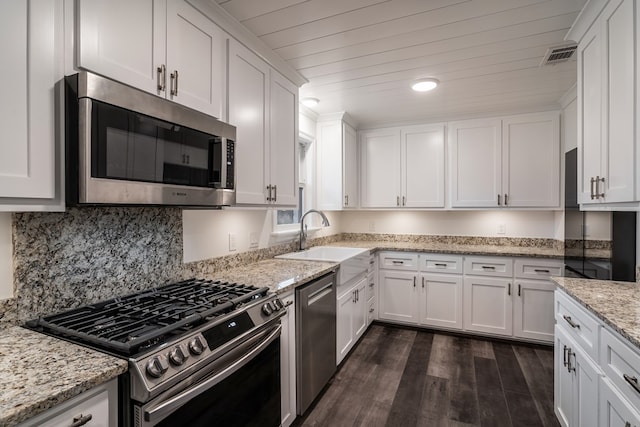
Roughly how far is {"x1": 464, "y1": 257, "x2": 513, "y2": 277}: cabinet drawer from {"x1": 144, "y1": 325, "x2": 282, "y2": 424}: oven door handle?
253 cm

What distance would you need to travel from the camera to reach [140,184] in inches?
49.2

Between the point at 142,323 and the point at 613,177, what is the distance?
2.18 m

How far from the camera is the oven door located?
1.00 meters

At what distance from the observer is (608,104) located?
1.57 metres

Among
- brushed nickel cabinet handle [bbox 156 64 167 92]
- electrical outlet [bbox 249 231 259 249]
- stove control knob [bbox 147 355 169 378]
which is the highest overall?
brushed nickel cabinet handle [bbox 156 64 167 92]

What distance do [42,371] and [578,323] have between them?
214cm

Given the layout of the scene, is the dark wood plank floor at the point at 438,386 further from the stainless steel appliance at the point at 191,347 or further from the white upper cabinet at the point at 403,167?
the white upper cabinet at the point at 403,167

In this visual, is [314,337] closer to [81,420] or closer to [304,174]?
[81,420]

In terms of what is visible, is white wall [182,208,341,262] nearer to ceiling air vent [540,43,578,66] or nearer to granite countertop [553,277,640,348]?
granite countertop [553,277,640,348]

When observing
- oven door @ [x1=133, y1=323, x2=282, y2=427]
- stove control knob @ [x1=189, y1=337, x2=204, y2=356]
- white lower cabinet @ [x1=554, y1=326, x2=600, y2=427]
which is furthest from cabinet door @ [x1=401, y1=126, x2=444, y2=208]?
stove control knob @ [x1=189, y1=337, x2=204, y2=356]

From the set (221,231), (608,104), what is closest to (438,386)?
(221,231)

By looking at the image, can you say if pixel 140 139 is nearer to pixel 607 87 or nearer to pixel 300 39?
pixel 300 39

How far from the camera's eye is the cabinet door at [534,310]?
302cm

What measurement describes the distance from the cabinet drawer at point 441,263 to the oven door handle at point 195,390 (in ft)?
7.84
